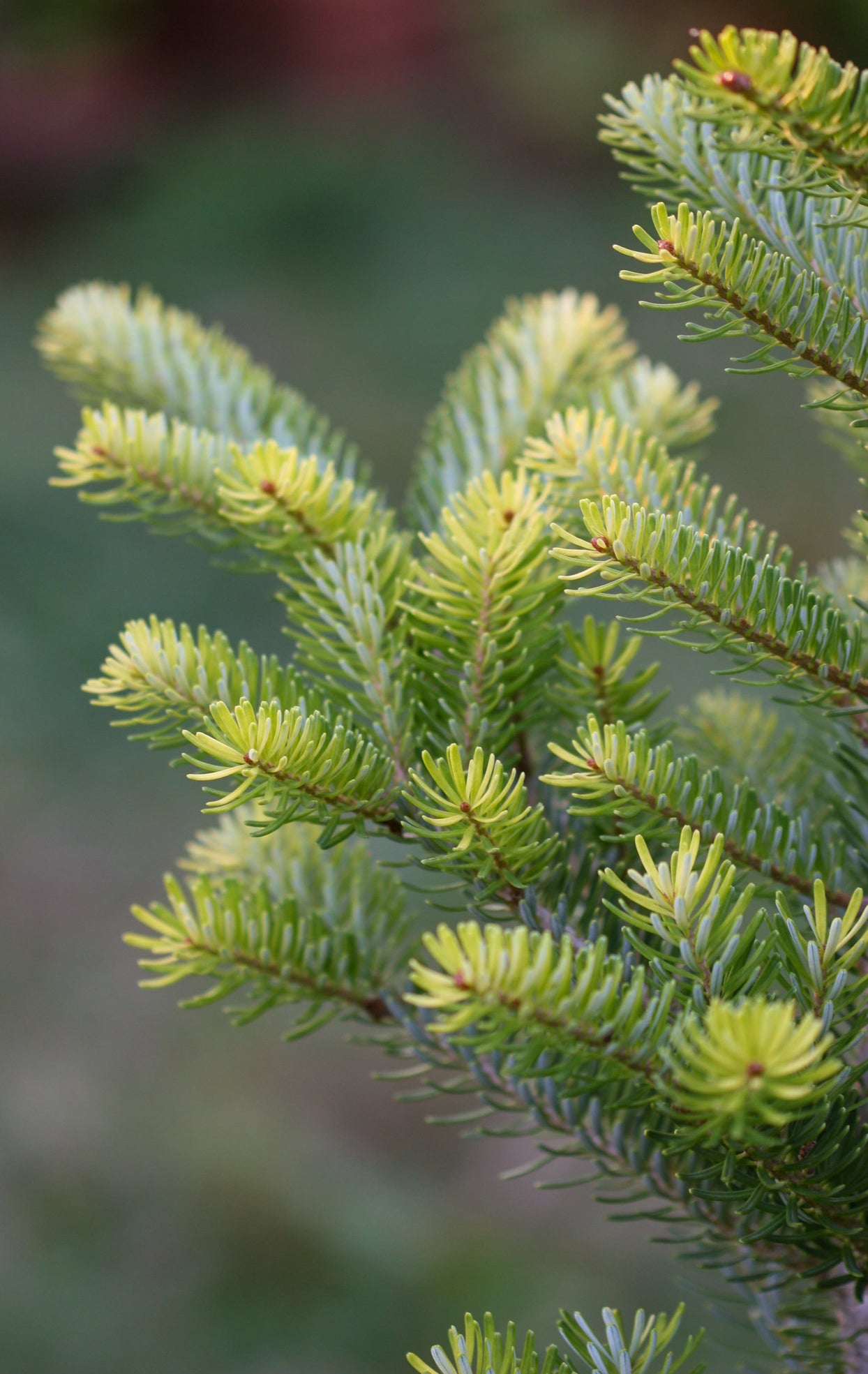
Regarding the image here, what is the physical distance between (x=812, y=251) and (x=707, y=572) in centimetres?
11

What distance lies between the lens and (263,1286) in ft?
4.19

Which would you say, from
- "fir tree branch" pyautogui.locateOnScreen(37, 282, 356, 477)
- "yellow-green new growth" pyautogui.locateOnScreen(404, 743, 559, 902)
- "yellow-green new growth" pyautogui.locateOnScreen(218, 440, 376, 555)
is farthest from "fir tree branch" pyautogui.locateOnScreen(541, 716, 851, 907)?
"fir tree branch" pyautogui.locateOnScreen(37, 282, 356, 477)

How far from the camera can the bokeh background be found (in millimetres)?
1286

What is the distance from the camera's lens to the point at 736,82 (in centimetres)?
22

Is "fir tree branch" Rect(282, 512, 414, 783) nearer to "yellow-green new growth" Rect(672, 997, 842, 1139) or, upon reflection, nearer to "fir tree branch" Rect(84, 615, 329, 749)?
"fir tree branch" Rect(84, 615, 329, 749)

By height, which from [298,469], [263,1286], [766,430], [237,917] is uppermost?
[766,430]

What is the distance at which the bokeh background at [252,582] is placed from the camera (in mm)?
1286

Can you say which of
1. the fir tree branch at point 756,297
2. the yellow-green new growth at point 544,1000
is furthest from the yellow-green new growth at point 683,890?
the fir tree branch at point 756,297

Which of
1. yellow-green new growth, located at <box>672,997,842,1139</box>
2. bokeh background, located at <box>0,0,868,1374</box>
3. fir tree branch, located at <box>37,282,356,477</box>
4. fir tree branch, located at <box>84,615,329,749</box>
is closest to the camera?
yellow-green new growth, located at <box>672,997,842,1139</box>

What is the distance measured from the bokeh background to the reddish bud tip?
0.39 metres

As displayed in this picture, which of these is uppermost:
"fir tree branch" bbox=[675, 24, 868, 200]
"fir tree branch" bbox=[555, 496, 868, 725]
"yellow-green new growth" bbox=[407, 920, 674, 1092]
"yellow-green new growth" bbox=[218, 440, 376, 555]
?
"fir tree branch" bbox=[675, 24, 868, 200]

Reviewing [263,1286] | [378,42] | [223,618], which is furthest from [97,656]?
[378,42]

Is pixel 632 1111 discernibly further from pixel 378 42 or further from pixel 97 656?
pixel 378 42

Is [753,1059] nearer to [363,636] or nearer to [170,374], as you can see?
[363,636]
